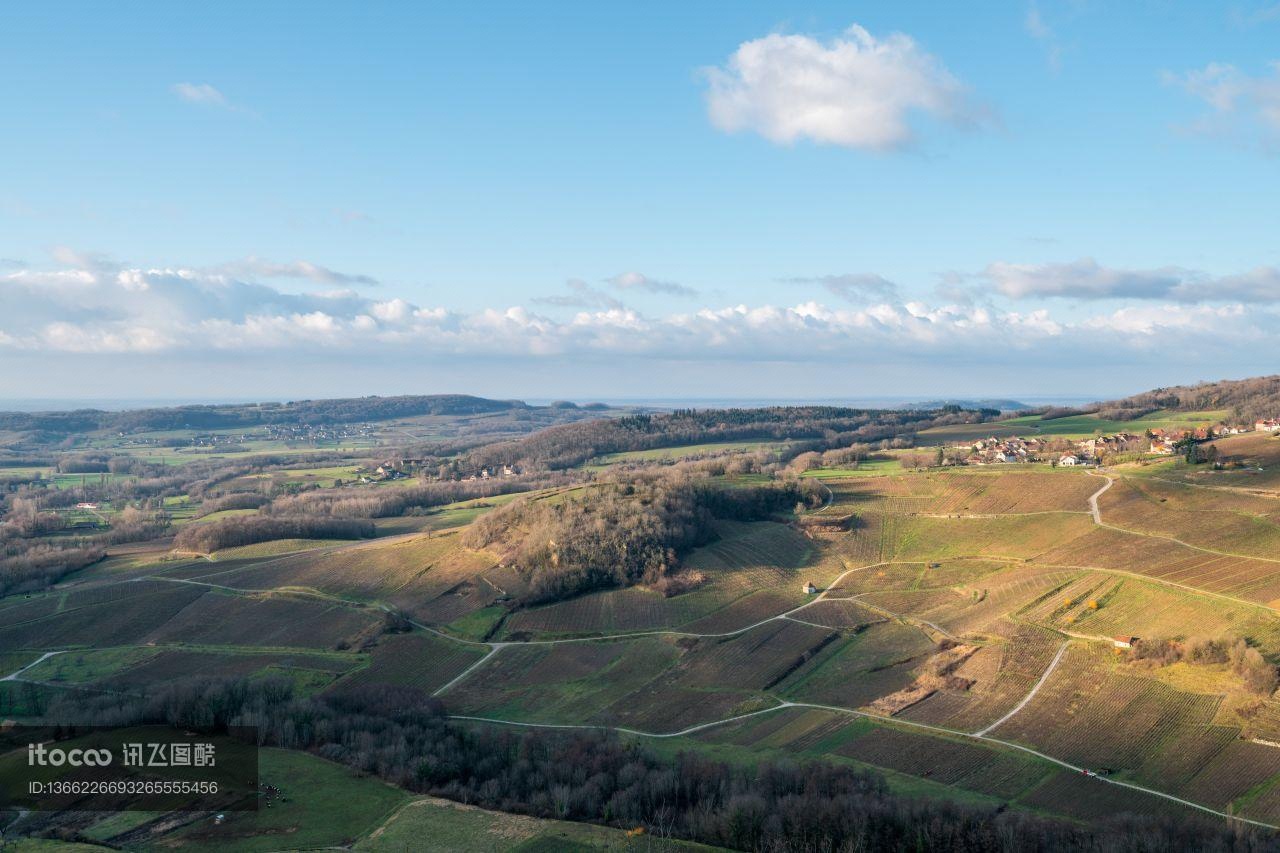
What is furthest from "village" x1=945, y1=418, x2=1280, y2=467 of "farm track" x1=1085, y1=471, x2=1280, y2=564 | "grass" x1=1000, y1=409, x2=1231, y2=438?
"farm track" x1=1085, y1=471, x2=1280, y2=564

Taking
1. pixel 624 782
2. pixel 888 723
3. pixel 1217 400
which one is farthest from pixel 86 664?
pixel 1217 400

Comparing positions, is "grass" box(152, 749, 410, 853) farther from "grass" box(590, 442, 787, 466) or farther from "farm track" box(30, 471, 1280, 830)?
"grass" box(590, 442, 787, 466)

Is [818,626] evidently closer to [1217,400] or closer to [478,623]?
[478,623]

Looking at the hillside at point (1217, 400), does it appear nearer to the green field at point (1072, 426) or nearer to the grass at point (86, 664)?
the green field at point (1072, 426)

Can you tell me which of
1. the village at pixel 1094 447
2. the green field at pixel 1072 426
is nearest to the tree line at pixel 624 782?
the village at pixel 1094 447

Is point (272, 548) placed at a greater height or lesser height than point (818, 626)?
greater

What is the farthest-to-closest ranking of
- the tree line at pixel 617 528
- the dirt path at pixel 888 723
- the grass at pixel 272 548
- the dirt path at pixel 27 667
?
the grass at pixel 272 548
the tree line at pixel 617 528
the dirt path at pixel 27 667
the dirt path at pixel 888 723
